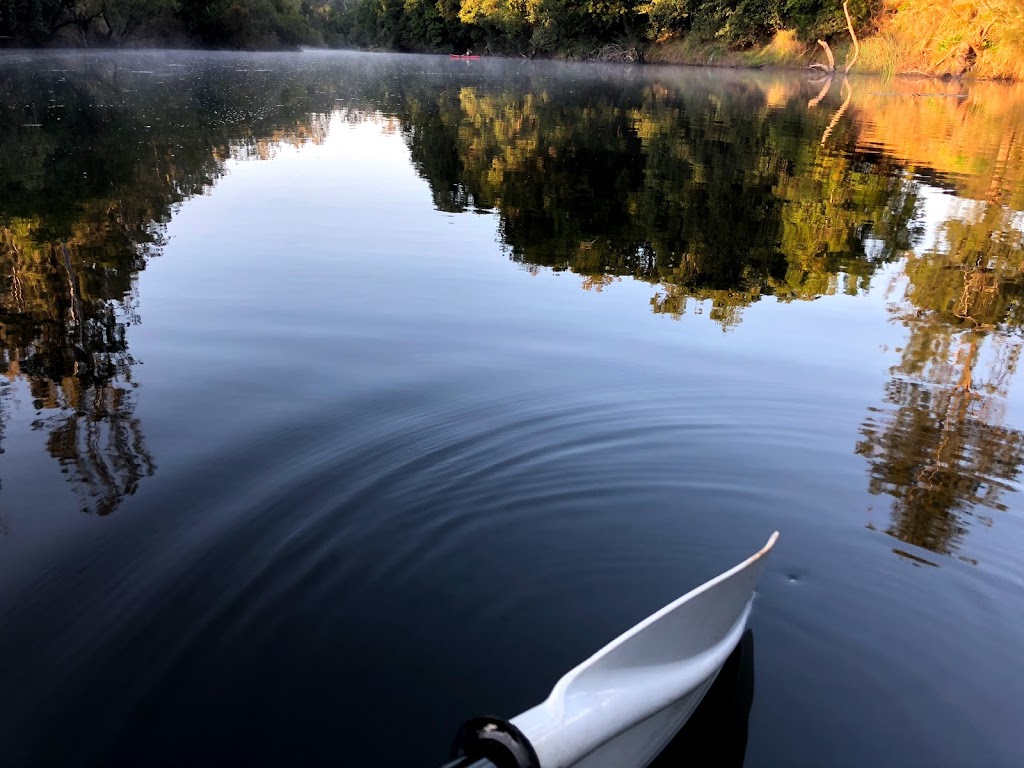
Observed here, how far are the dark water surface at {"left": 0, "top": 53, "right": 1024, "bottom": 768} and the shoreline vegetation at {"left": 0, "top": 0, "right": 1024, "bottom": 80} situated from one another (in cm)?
4509

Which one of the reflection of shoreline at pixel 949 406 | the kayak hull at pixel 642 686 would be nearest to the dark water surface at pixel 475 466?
the reflection of shoreline at pixel 949 406

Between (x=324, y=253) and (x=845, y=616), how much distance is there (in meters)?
8.43

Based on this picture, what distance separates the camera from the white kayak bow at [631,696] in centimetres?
227

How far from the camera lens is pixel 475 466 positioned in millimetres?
5145

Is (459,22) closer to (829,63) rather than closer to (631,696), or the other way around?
(829,63)

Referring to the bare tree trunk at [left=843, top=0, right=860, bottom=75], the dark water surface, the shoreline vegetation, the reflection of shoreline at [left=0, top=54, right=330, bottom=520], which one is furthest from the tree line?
the dark water surface

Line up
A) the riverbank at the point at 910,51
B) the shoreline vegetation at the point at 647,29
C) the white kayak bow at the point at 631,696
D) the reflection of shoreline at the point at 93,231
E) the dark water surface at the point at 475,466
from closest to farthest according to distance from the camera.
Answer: the white kayak bow at the point at 631,696 < the dark water surface at the point at 475,466 < the reflection of shoreline at the point at 93,231 < the riverbank at the point at 910,51 < the shoreline vegetation at the point at 647,29

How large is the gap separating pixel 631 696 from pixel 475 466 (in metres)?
2.64

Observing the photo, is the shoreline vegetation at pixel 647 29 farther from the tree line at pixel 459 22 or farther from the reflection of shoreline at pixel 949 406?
the reflection of shoreline at pixel 949 406

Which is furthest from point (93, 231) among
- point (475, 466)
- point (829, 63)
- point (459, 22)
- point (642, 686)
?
point (459, 22)

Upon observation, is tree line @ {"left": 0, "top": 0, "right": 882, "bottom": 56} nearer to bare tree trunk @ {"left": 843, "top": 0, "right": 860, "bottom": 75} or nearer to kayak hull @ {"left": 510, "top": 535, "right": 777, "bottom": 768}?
bare tree trunk @ {"left": 843, "top": 0, "right": 860, "bottom": 75}

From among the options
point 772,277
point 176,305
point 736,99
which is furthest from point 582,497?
point 736,99

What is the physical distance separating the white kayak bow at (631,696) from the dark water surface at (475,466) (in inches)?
22.7

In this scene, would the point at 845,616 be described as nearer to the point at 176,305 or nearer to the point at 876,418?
the point at 876,418
